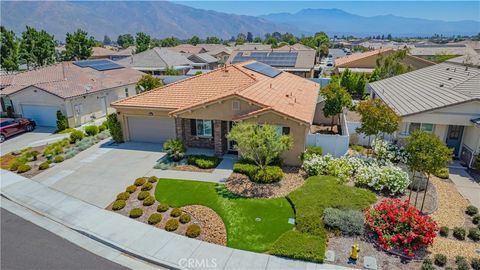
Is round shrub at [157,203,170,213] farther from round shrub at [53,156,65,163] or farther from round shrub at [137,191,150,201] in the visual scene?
round shrub at [53,156,65,163]

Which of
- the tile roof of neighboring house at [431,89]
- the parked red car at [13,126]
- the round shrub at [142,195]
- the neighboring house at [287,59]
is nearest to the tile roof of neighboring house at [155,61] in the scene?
the neighboring house at [287,59]

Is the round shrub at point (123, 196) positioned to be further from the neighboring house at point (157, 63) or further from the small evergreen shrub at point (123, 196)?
the neighboring house at point (157, 63)

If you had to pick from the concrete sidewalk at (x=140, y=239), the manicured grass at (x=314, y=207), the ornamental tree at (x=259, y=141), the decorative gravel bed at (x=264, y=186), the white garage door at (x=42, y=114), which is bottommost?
the concrete sidewalk at (x=140, y=239)

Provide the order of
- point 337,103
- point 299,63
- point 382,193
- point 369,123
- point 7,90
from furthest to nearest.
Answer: point 299,63
point 7,90
point 337,103
point 369,123
point 382,193

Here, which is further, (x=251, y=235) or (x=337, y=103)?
(x=337, y=103)

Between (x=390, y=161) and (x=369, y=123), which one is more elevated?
(x=369, y=123)

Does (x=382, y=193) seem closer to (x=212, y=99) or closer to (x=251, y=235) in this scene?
(x=251, y=235)

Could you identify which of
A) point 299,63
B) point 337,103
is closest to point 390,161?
point 337,103
